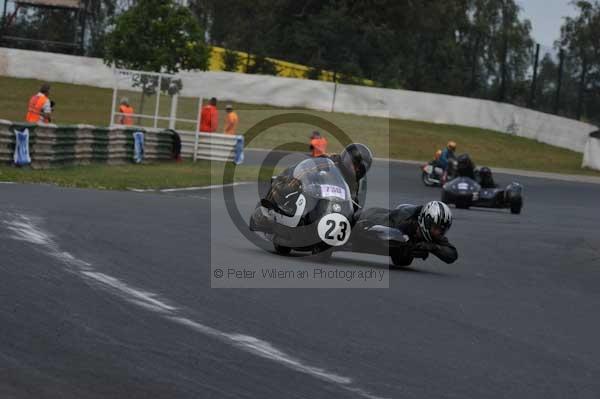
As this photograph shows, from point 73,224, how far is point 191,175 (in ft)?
40.7

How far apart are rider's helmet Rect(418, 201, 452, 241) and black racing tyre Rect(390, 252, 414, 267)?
379 mm

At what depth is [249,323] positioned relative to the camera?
22.5ft

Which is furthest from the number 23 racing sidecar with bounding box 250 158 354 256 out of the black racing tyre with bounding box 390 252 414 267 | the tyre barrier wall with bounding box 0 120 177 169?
the tyre barrier wall with bounding box 0 120 177 169

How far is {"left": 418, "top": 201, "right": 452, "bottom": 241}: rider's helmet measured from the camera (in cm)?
1022

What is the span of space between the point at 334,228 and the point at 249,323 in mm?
3235

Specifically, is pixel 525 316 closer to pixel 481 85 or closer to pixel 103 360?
pixel 103 360

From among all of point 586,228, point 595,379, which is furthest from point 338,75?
point 595,379

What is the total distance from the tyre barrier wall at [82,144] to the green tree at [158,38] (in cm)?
1116

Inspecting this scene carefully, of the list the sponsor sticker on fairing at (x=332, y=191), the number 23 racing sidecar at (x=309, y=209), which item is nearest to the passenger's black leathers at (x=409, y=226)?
the number 23 racing sidecar at (x=309, y=209)

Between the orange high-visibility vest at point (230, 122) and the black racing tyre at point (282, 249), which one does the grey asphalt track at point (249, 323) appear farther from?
the orange high-visibility vest at point (230, 122)

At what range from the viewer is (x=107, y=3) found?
64.4 meters

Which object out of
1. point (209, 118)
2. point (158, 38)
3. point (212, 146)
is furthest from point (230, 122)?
point (158, 38)

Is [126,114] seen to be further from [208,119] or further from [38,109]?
[38,109]

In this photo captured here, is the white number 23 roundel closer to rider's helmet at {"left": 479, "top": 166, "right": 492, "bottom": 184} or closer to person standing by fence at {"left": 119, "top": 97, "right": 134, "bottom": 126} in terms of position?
rider's helmet at {"left": 479, "top": 166, "right": 492, "bottom": 184}
